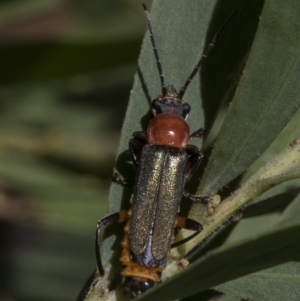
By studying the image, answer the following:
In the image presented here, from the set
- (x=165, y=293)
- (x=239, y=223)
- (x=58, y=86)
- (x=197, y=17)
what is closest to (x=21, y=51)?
(x=58, y=86)

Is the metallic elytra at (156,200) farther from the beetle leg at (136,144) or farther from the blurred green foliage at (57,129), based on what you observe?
the blurred green foliage at (57,129)

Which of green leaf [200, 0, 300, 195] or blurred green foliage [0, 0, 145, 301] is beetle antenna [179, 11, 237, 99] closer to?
green leaf [200, 0, 300, 195]

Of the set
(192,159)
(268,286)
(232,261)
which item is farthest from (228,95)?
(232,261)

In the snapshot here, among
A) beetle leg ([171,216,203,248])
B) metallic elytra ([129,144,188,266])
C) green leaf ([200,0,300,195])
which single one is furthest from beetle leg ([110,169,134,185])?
green leaf ([200,0,300,195])

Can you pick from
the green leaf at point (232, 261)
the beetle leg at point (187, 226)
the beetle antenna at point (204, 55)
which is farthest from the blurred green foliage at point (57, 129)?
the green leaf at point (232, 261)

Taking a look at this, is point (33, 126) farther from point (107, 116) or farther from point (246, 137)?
point (246, 137)

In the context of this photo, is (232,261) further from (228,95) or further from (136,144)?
(136,144)
